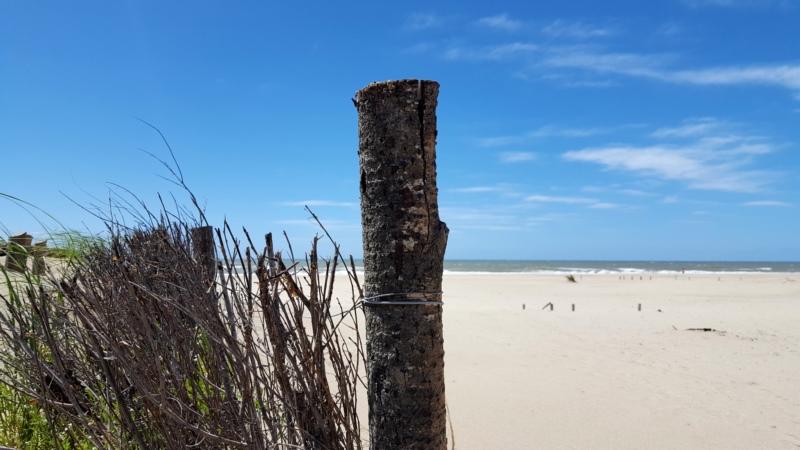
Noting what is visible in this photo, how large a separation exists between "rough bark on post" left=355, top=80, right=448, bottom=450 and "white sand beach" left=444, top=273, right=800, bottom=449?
8.91 ft

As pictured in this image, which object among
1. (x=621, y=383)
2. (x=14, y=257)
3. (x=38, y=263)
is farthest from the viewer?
(x=621, y=383)

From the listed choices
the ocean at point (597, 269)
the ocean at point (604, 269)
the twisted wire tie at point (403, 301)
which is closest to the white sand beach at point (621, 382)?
the twisted wire tie at point (403, 301)

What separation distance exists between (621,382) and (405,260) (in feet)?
17.4

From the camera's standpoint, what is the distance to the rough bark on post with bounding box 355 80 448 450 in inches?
73.8

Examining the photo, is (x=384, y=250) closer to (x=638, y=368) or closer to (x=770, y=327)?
(x=638, y=368)

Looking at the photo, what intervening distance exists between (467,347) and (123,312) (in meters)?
5.96

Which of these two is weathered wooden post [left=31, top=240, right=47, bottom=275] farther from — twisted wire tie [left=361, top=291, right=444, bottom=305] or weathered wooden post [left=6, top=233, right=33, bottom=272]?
twisted wire tie [left=361, top=291, right=444, bottom=305]

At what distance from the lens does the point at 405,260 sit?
1.88 metres

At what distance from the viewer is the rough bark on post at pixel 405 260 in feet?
6.15

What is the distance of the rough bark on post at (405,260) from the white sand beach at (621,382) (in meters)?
Answer: 2.72

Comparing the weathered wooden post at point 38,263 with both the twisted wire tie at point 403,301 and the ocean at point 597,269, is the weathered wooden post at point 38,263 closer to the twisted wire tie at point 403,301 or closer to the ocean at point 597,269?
the twisted wire tie at point 403,301

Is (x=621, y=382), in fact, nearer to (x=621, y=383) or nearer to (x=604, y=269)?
(x=621, y=383)

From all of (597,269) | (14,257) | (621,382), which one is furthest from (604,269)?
(14,257)

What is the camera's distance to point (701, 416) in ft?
17.1
